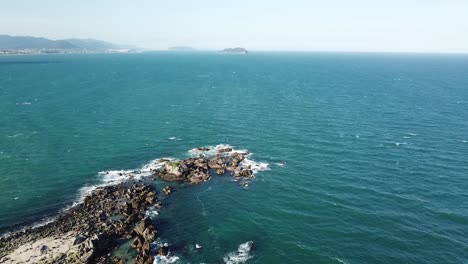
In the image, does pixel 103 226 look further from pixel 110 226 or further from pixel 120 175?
pixel 120 175

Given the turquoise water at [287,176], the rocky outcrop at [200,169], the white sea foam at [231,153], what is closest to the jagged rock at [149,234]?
the turquoise water at [287,176]

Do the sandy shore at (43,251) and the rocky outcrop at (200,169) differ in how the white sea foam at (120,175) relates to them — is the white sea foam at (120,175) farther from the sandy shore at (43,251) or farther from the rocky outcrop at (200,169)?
the sandy shore at (43,251)

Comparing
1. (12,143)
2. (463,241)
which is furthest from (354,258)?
(12,143)

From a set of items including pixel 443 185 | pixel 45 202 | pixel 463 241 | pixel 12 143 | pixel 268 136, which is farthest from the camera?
pixel 268 136

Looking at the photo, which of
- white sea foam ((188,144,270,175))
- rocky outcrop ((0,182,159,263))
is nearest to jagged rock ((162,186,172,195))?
rocky outcrop ((0,182,159,263))

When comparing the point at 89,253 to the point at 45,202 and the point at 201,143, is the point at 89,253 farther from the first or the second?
the point at 201,143

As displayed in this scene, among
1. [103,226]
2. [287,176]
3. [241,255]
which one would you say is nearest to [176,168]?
[103,226]

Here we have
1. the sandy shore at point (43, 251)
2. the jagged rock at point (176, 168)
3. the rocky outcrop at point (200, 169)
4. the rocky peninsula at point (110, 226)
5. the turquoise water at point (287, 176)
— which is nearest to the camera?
the sandy shore at point (43, 251)

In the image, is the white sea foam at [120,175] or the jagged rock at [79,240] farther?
the white sea foam at [120,175]
